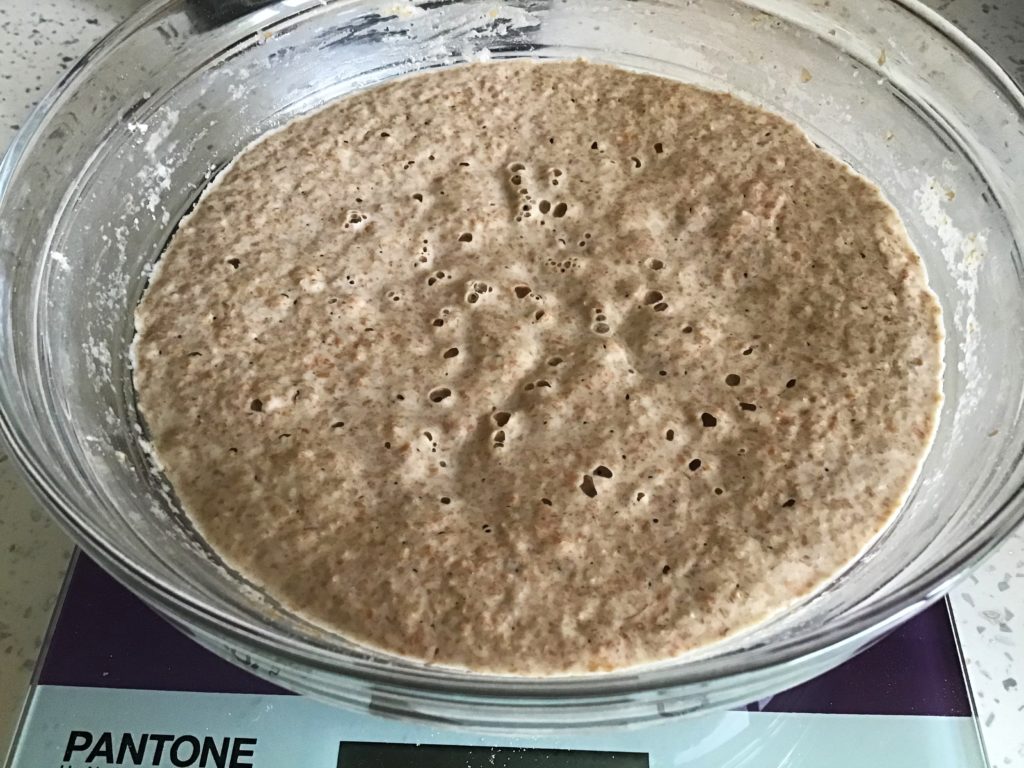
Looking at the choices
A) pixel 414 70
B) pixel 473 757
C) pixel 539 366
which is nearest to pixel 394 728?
pixel 473 757

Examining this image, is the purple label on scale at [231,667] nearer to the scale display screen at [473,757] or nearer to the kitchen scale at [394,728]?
the kitchen scale at [394,728]

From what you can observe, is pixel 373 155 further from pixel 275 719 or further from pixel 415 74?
pixel 275 719

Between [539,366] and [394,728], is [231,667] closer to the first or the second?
[394,728]

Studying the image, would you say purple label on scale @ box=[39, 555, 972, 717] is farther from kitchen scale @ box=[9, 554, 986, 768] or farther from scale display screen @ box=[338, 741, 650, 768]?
scale display screen @ box=[338, 741, 650, 768]

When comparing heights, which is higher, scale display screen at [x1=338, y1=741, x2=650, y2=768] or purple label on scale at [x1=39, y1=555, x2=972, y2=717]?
purple label on scale at [x1=39, y1=555, x2=972, y2=717]

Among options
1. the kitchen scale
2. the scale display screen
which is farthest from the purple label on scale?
the scale display screen

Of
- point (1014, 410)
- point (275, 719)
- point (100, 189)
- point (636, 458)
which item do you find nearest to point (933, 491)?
point (1014, 410)
